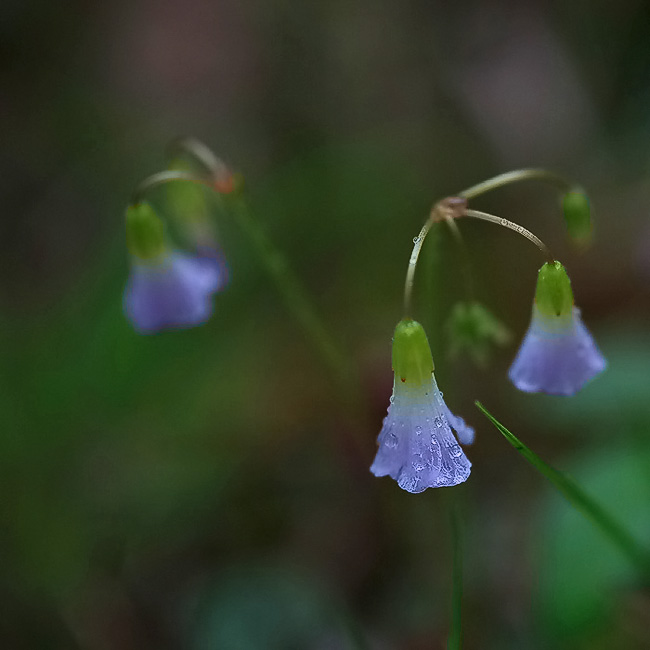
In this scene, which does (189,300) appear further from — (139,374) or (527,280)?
(527,280)

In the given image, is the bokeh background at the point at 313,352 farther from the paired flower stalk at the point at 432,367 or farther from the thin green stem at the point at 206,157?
the thin green stem at the point at 206,157

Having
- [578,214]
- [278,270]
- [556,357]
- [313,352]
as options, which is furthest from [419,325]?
[313,352]

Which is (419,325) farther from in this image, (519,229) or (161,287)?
(161,287)

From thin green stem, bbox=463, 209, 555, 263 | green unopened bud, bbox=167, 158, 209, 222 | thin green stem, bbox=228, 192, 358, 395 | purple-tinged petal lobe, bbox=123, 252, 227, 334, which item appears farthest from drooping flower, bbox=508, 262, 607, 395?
green unopened bud, bbox=167, 158, 209, 222

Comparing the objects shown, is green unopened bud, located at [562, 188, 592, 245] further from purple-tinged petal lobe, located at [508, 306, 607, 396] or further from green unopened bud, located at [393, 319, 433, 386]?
green unopened bud, located at [393, 319, 433, 386]

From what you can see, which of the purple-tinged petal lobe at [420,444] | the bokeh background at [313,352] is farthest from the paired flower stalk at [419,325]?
the bokeh background at [313,352]

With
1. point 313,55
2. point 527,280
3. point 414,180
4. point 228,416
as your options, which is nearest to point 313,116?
point 313,55
